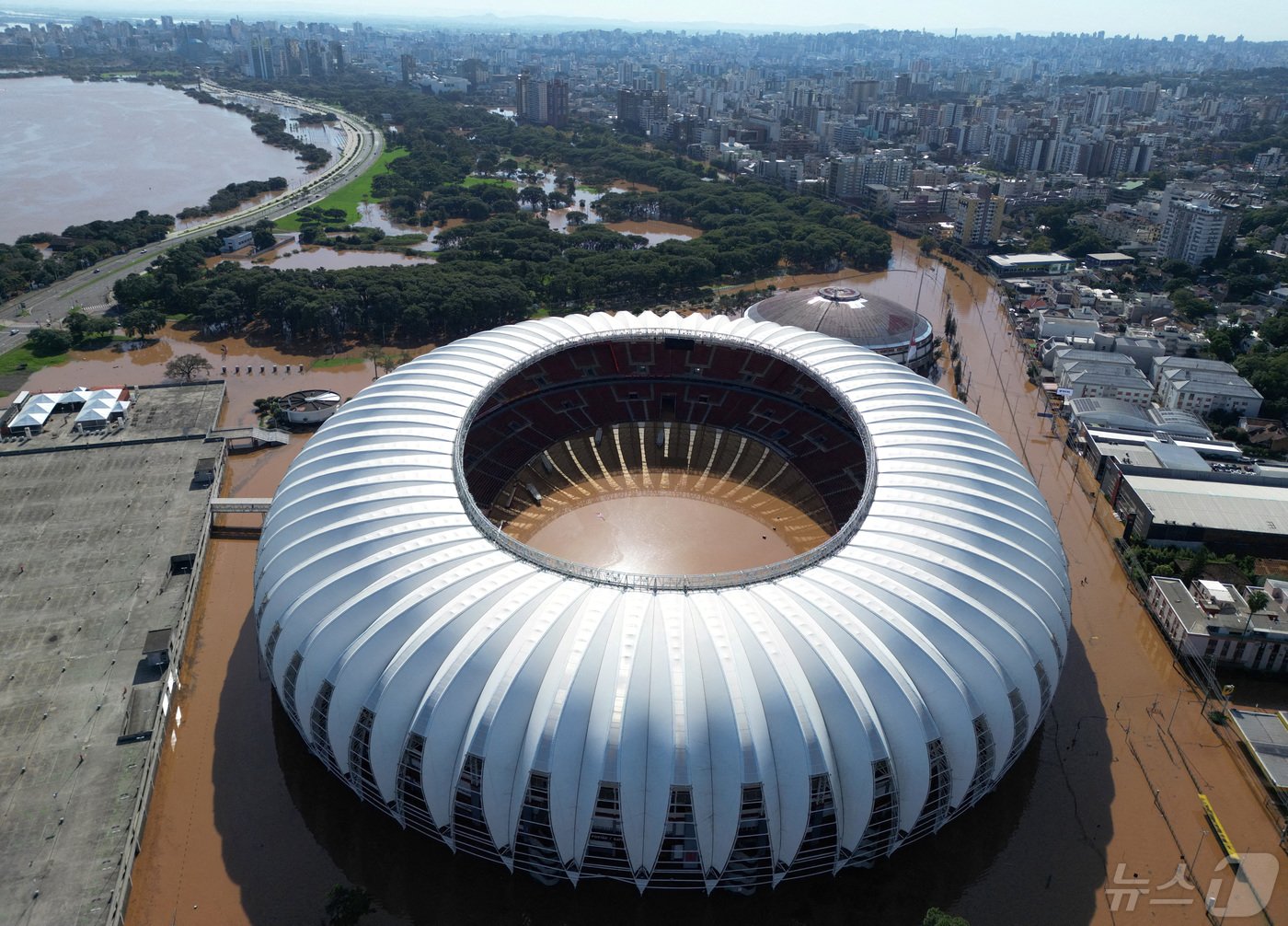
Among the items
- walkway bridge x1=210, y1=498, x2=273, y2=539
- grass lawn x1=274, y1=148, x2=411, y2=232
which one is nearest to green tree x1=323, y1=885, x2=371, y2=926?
walkway bridge x1=210, y1=498, x2=273, y2=539

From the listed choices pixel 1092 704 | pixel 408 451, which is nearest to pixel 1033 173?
pixel 1092 704

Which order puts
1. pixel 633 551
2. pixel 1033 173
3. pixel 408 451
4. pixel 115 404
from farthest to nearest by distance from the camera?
pixel 1033 173 → pixel 115 404 → pixel 633 551 → pixel 408 451

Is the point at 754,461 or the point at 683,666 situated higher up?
the point at 683,666

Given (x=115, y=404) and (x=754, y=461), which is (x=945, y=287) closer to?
(x=754, y=461)

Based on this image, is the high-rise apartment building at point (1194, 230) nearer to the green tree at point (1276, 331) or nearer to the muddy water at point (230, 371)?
the green tree at point (1276, 331)

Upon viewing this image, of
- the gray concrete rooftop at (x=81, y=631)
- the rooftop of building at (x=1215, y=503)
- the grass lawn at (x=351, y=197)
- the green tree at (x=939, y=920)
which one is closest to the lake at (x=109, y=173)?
the grass lawn at (x=351, y=197)

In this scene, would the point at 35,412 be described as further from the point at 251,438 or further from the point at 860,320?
the point at 860,320
